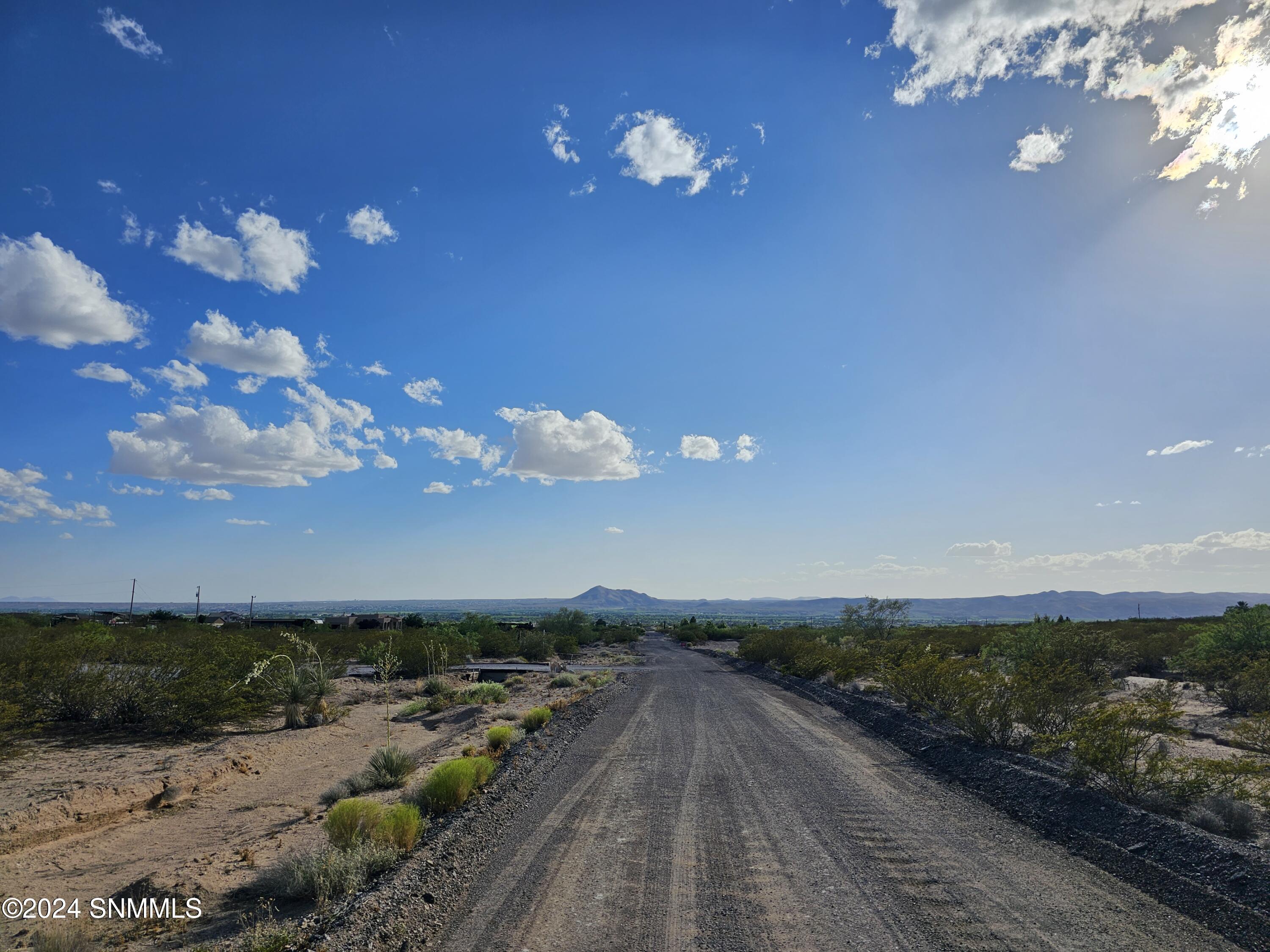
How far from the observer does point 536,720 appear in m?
17.2

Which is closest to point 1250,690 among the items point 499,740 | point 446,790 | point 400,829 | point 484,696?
point 499,740

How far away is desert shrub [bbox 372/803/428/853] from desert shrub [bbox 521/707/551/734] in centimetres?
897

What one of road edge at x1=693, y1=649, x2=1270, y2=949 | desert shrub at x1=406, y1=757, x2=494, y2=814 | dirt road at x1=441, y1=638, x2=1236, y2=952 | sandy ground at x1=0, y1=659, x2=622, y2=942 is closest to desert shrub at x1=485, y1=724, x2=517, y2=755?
sandy ground at x1=0, y1=659, x2=622, y2=942

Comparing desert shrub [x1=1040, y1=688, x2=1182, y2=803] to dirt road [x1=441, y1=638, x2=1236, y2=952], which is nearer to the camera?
dirt road [x1=441, y1=638, x2=1236, y2=952]

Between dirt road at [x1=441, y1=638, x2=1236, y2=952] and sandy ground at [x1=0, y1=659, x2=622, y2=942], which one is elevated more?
dirt road at [x1=441, y1=638, x2=1236, y2=952]

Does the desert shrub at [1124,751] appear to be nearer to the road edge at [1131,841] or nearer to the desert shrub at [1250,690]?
the road edge at [1131,841]

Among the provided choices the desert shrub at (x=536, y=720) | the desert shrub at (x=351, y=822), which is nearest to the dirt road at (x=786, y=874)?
the desert shrub at (x=351, y=822)

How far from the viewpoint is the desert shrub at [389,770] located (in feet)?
38.5

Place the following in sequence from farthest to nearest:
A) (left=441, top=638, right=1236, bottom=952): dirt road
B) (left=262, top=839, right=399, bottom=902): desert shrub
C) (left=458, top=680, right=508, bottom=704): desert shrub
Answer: (left=458, top=680, right=508, bottom=704): desert shrub
(left=262, top=839, right=399, bottom=902): desert shrub
(left=441, top=638, right=1236, bottom=952): dirt road

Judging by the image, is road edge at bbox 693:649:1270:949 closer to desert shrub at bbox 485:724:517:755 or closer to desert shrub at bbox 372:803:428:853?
desert shrub at bbox 372:803:428:853

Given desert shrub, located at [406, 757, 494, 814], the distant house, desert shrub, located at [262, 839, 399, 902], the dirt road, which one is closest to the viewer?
the dirt road

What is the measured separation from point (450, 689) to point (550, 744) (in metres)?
13.5

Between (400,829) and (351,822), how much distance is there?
72 centimetres

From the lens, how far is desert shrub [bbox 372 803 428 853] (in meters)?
7.52
